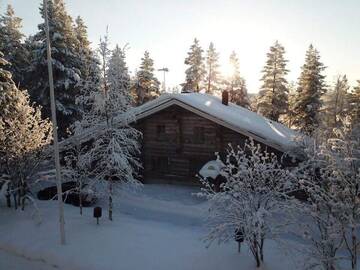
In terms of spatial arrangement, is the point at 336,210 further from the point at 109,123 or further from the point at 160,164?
the point at 160,164

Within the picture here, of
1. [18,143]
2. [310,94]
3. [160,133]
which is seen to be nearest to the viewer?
[18,143]

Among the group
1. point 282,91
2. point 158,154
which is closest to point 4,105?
point 158,154

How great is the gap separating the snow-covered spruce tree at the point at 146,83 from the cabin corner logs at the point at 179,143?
27363 millimetres

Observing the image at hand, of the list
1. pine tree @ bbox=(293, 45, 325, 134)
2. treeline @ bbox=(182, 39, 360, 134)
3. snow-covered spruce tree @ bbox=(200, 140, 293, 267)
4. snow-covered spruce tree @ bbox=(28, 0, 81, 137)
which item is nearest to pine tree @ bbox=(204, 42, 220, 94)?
treeline @ bbox=(182, 39, 360, 134)

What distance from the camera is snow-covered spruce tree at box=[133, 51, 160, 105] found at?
54812 millimetres

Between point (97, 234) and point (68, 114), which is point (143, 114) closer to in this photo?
point (68, 114)

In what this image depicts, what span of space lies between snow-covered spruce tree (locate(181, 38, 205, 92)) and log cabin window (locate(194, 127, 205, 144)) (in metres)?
29.8

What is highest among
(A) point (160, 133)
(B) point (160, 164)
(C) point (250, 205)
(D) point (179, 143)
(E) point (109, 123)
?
(E) point (109, 123)

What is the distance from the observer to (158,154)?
27.9 meters

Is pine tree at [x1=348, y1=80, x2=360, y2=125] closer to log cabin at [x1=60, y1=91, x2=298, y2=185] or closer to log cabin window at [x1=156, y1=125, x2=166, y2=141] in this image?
log cabin at [x1=60, y1=91, x2=298, y2=185]

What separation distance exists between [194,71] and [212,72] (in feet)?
10.2

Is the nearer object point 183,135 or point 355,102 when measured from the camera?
point 183,135

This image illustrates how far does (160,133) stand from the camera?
91.8ft

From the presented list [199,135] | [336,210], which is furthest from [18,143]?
[336,210]
